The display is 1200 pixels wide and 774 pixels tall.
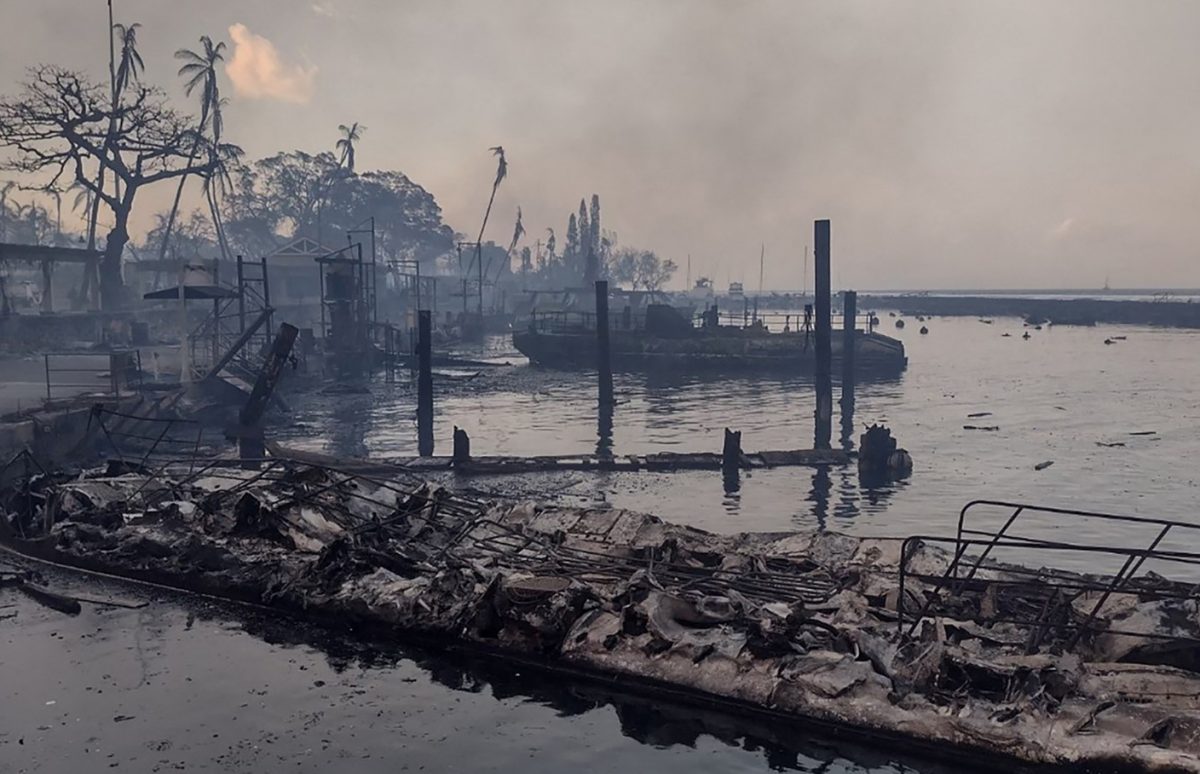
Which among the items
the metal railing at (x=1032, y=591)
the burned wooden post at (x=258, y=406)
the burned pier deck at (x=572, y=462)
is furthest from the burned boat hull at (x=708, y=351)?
the metal railing at (x=1032, y=591)

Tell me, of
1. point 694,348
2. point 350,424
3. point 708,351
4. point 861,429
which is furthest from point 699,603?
point 694,348

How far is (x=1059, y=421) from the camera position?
32094 millimetres

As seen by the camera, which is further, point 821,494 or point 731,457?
point 731,457

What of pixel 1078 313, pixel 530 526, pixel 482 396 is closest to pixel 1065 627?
pixel 530 526

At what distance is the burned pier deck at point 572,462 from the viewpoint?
2109cm

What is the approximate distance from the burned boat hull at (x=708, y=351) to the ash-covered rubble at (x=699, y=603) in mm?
34037

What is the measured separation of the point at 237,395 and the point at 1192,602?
27.6 meters

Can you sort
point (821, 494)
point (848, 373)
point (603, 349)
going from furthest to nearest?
point (848, 373) → point (603, 349) → point (821, 494)

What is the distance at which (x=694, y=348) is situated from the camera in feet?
161

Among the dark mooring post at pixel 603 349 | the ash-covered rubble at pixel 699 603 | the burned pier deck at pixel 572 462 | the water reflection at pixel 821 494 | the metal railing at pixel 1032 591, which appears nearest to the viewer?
the ash-covered rubble at pixel 699 603

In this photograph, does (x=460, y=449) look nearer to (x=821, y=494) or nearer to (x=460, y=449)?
(x=460, y=449)

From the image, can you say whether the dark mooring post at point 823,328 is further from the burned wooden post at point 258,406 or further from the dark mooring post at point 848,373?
the burned wooden post at point 258,406

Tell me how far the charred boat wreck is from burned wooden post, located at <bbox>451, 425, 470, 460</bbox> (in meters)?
27.4

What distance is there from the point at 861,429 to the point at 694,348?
58.4 ft
